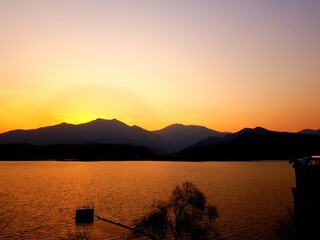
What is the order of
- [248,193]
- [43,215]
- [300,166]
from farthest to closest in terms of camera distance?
[248,193] → [43,215] → [300,166]

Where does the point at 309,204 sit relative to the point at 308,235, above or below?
above

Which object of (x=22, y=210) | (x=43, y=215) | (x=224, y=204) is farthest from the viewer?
(x=224, y=204)

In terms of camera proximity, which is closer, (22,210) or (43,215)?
(43,215)

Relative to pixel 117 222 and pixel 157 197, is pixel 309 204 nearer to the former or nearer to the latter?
pixel 117 222

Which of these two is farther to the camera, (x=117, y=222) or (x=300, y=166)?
(x=117, y=222)

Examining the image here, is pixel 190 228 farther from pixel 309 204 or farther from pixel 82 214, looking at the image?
pixel 82 214

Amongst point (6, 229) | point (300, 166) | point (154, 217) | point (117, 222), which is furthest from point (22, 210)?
point (300, 166)

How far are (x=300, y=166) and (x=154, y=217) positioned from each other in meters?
34.5

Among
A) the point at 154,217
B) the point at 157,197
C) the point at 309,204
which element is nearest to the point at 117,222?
the point at 154,217

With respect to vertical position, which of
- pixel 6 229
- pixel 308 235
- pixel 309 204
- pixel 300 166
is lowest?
pixel 6 229

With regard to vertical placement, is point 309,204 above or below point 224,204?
above

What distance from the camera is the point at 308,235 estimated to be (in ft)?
99.5

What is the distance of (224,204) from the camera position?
414ft

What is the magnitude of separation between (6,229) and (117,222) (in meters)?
31.2
